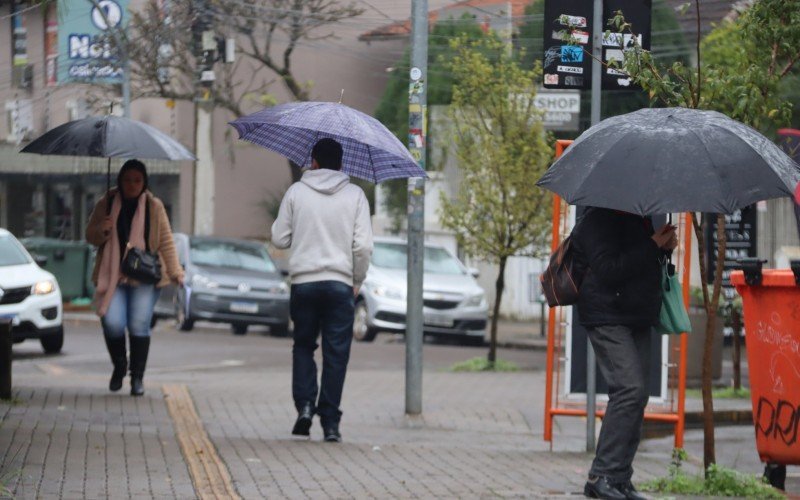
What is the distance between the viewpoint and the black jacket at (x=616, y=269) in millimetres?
7020

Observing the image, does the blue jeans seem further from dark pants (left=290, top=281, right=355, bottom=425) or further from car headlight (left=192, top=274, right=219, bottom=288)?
car headlight (left=192, top=274, right=219, bottom=288)

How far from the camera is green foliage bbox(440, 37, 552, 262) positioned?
17641 mm

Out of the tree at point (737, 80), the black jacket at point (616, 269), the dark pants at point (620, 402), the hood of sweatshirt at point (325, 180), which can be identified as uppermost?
the tree at point (737, 80)

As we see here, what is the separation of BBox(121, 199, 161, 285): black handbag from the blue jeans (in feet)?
0.34

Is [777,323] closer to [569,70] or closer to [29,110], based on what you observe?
[569,70]

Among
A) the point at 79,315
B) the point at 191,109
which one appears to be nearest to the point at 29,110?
the point at 79,315

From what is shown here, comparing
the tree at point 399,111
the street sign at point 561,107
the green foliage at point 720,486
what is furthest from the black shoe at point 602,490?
the tree at point 399,111

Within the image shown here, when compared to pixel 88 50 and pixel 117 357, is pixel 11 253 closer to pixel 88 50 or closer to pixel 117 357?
pixel 117 357

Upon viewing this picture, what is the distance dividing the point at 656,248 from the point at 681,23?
23.0 metres

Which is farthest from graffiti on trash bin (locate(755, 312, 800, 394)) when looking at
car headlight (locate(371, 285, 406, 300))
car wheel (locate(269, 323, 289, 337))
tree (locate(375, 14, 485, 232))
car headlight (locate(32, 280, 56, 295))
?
tree (locate(375, 14, 485, 232))

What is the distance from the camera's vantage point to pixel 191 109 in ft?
128

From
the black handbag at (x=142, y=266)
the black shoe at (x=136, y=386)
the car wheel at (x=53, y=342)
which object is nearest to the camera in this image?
the black handbag at (x=142, y=266)

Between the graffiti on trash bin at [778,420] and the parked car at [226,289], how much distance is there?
52.0 feet

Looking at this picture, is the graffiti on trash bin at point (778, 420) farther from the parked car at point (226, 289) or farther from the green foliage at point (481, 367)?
the parked car at point (226, 289)
